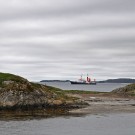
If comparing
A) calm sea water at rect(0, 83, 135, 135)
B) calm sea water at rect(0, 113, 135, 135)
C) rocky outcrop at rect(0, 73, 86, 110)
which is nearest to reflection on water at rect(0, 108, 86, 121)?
calm sea water at rect(0, 83, 135, 135)

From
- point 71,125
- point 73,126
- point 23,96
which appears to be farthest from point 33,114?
point 73,126

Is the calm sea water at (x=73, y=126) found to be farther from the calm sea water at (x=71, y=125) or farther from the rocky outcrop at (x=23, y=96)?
the rocky outcrop at (x=23, y=96)

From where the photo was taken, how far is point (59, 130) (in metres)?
56.6

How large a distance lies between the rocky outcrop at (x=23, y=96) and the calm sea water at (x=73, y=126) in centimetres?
1183

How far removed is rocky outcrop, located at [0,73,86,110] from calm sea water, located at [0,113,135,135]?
38.8ft

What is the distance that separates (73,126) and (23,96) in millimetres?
20509

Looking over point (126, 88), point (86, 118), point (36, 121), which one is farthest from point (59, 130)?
point (126, 88)

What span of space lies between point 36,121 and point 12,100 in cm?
→ 1390

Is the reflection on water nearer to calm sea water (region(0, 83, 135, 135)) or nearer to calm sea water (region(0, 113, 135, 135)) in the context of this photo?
calm sea water (region(0, 83, 135, 135))

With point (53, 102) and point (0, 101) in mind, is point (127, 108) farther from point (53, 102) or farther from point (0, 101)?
point (0, 101)

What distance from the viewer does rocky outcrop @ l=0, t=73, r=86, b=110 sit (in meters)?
76.9

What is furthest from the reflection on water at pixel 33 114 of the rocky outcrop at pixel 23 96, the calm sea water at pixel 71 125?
the rocky outcrop at pixel 23 96

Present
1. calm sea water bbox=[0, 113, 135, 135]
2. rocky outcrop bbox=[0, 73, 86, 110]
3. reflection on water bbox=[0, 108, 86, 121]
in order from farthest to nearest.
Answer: rocky outcrop bbox=[0, 73, 86, 110] → reflection on water bbox=[0, 108, 86, 121] → calm sea water bbox=[0, 113, 135, 135]

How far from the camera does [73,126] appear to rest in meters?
60.1
